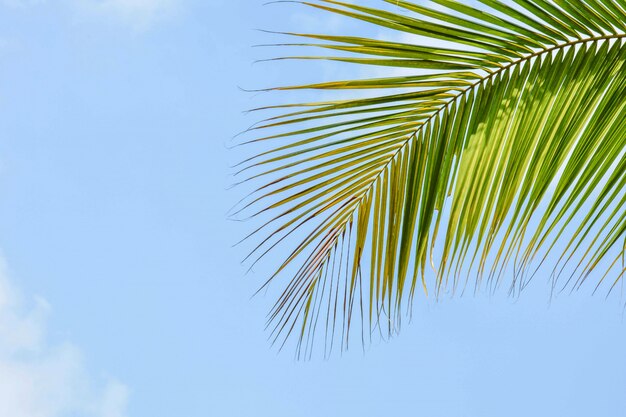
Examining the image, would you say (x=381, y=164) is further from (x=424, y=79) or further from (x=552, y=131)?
(x=552, y=131)

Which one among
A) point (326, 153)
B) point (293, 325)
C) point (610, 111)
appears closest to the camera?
point (610, 111)

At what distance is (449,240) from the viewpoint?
1704mm

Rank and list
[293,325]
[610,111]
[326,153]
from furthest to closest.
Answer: [293,325] < [326,153] < [610,111]

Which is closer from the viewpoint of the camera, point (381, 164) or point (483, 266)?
point (483, 266)

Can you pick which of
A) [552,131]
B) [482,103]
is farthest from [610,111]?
[482,103]

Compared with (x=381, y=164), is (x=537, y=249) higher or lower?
lower

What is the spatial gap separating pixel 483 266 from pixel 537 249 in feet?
0.34

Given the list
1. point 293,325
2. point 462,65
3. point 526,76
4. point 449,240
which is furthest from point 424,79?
point 293,325

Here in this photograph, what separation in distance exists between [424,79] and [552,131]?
0.85 ft

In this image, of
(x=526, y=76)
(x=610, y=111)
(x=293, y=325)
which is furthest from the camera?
(x=293, y=325)

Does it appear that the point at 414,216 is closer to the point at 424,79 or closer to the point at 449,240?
the point at 449,240

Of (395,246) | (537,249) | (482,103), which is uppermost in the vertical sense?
(482,103)

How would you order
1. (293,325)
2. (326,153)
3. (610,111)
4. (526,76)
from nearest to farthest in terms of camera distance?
(610,111) → (526,76) → (326,153) → (293,325)

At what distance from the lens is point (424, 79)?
174 cm
